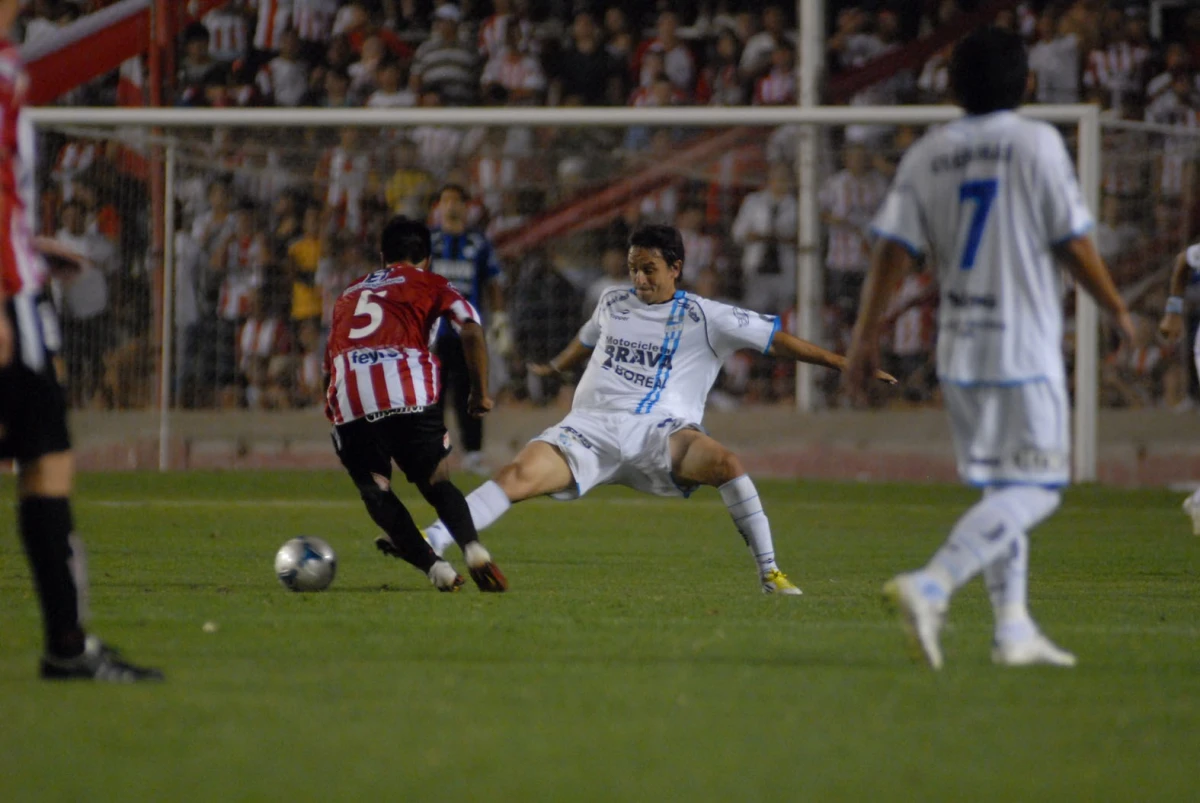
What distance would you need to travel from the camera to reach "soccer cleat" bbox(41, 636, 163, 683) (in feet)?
16.2

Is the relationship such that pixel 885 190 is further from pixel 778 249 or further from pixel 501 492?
pixel 501 492

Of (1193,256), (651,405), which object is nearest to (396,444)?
(651,405)

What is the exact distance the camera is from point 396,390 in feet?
27.0

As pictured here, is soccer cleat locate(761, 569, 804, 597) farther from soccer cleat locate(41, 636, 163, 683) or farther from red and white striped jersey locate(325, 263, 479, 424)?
soccer cleat locate(41, 636, 163, 683)

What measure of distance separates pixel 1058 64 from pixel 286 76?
8.66m

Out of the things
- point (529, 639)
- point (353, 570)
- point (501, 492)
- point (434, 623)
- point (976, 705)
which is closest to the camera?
point (976, 705)

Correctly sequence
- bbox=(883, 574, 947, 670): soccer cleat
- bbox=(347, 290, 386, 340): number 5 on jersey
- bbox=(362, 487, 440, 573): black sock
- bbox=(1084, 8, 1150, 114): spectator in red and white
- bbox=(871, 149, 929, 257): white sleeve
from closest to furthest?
bbox=(883, 574, 947, 670): soccer cleat, bbox=(871, 149, 929, 257): white sleeve, bbox=(362, 487, 440, 573): black sock, bbox=(347, 290, 386, 340): number 5 on jersey, bbox=(1084, 8, 1150, 114): spectator in red and white

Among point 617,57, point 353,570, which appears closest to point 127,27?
point 617,57

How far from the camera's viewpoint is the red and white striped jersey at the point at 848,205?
17.9 meters

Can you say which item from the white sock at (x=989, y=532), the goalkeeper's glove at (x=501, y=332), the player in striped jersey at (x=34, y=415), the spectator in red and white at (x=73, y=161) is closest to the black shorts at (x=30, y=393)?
the player in striped jersey at (x=34, y=415)

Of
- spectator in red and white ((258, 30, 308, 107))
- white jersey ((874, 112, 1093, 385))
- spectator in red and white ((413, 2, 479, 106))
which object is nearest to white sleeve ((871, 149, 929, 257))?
white jersey ((874, 112, 1093, 385))

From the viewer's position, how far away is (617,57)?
21266 mm

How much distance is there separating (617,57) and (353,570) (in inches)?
511

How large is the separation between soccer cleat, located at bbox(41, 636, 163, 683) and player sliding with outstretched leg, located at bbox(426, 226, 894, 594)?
10.6 feet
